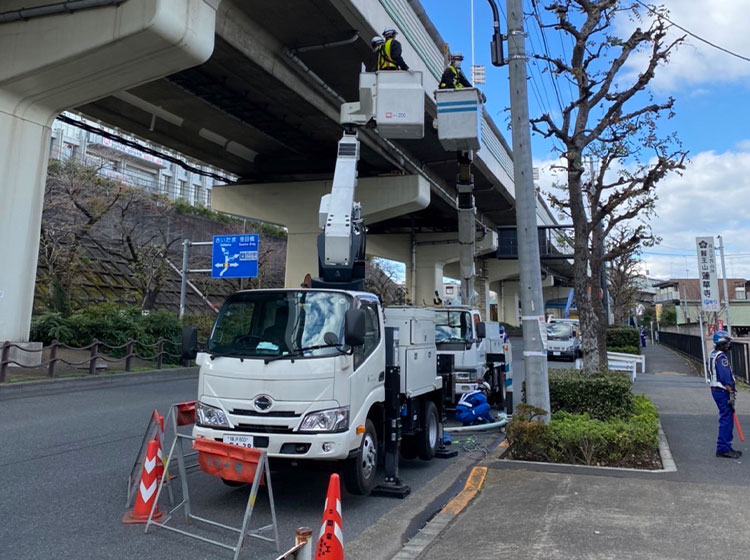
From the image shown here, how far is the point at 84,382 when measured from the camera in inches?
608

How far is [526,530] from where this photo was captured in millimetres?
4926

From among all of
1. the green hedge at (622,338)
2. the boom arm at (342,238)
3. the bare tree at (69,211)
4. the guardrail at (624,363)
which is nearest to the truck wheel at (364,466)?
the boom arm at (342,238)

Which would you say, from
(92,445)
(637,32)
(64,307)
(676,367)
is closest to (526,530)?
(92,445)

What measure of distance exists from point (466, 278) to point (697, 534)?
38.5 feet

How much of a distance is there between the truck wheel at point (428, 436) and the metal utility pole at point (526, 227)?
4.67 feet

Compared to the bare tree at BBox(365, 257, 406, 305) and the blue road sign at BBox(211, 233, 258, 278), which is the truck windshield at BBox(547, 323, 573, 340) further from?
the bare tree at BBox(365, 257, 406, 305)

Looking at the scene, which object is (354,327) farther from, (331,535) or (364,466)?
(331,535)

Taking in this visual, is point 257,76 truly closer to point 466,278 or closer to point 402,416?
point 466,278

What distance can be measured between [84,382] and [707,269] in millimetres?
20401

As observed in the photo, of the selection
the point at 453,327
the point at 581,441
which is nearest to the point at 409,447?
the point at 581,441

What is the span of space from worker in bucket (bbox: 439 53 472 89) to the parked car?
20.6m

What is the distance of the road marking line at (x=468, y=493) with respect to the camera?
578 centimetres

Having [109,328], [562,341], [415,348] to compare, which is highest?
[109,328]

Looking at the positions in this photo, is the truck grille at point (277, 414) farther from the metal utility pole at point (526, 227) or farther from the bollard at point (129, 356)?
the bollard at point (129, 356)
